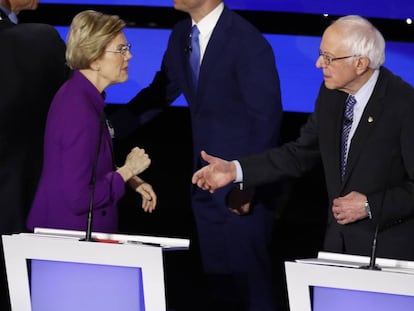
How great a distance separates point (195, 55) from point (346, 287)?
7.92 feet

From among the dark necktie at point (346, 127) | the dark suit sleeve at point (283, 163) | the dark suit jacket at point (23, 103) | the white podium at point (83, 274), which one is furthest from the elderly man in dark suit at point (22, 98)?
the white podium at point (83, 274)

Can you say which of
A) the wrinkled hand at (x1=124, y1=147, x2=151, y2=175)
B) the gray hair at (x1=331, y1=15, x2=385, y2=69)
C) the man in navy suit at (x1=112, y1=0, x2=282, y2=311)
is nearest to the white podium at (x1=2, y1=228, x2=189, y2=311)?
the wrinkled hand at (x1=124, y1=147, x2=151, y2=175)

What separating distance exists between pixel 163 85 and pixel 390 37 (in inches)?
45.2

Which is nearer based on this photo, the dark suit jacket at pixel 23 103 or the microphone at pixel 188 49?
the dark suit jacket at pixel 23 103

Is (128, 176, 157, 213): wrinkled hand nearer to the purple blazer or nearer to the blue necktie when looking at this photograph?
the purple blazer

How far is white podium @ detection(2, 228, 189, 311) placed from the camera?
2.51 meters

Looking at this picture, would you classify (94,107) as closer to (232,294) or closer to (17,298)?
(17,298)

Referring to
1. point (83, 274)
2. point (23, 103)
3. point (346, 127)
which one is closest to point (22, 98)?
point (23, 103)

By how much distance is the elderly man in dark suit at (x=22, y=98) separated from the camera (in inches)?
157

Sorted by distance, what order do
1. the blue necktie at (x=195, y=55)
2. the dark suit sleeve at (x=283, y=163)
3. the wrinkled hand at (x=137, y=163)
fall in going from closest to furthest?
the wrinkled hand at (x=137, y=163) → the dark suit sleeve at (x=283, y=163) → the blue necktie at (x=195, y=55)

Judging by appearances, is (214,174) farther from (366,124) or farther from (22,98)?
(22,98)

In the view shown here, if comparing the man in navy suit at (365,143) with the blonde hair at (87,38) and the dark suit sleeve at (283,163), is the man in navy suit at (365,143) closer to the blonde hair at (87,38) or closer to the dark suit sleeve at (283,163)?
the dark suit sleeve at (283,163)

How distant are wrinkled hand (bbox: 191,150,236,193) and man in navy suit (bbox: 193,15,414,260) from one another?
1.29 feet

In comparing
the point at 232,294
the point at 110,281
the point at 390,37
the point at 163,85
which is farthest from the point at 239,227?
the point at 110,281
